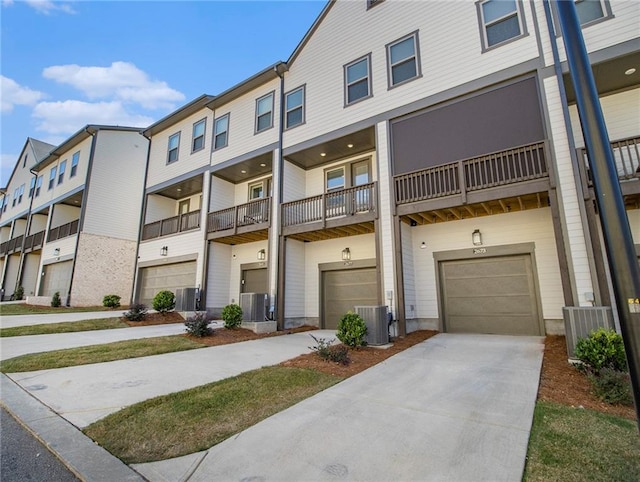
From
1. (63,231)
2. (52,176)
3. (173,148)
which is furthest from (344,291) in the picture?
(52,176)

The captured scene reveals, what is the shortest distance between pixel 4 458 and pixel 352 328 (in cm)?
576

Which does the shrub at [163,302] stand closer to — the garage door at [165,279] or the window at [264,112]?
the garage door at [165,279]

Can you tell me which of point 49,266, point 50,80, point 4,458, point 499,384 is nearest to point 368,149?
point 499,384

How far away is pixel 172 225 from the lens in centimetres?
1592

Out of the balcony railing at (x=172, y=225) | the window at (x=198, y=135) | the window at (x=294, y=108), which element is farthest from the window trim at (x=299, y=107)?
the balcony railing at (x=172, y=225)

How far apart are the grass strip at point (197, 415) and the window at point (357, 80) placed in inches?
366

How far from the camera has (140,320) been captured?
11391 mm

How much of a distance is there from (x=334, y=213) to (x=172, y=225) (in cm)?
962

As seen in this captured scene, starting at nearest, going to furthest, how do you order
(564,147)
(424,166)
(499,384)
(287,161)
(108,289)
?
(499,384) < (564,147) < (424,166) < (287,161) < (108,289)

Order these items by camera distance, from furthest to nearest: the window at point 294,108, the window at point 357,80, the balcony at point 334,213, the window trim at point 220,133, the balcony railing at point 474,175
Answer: the window trim at point 220,133
the window at point 294,108
the window at point 357,80
the balcony at point 334,213
the balcony railing at point 474,175

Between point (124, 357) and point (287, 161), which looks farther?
point (287, 161)

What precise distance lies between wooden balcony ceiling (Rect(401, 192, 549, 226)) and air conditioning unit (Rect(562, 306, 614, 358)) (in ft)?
10.2

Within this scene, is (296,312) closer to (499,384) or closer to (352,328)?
(352,328)

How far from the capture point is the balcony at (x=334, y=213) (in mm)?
9797
